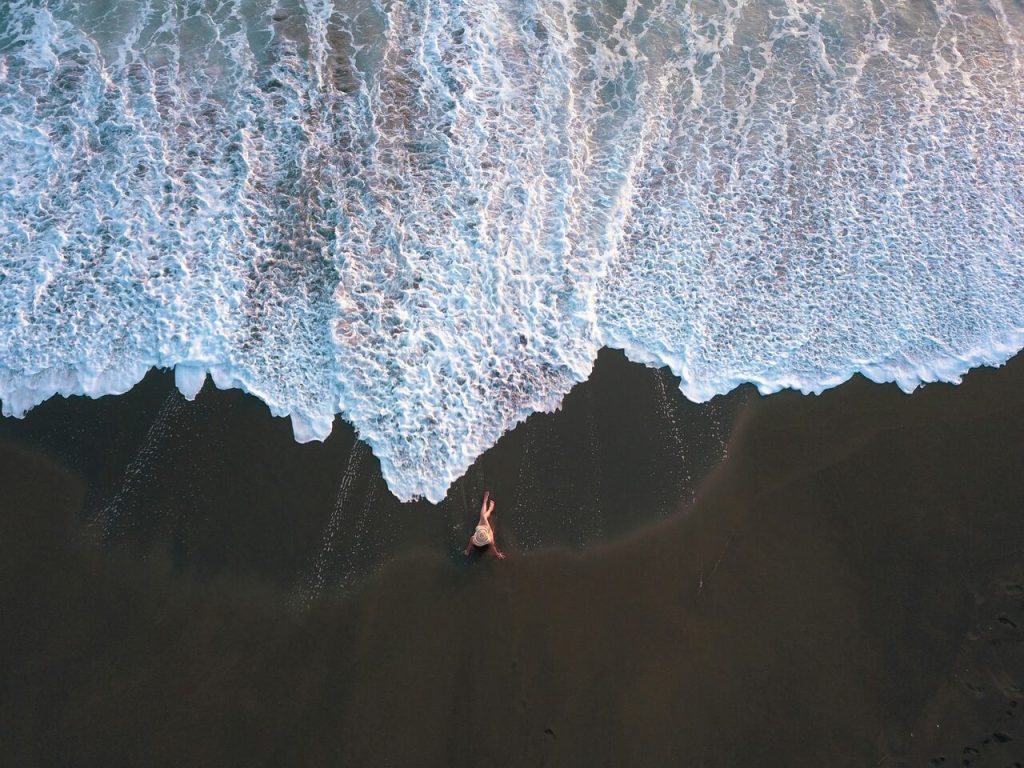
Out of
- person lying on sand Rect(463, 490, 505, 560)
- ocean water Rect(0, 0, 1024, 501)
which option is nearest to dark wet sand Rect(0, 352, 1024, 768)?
person lying on sand Rect(463, 490, 505, 560)

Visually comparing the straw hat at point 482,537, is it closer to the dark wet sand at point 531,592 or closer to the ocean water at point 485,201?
the dark wet sand at point 531,592

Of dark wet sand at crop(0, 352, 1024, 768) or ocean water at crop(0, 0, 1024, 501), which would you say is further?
ocean water at crop(0, 0, 1024, 501)

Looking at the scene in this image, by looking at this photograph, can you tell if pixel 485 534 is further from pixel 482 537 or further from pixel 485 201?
pixel 485 201

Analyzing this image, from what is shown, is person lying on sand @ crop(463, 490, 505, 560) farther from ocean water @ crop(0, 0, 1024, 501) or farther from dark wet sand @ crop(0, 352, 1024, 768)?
ocean water @ crop(0, 0, 1024, 501)

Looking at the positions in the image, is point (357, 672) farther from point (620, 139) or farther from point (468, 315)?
point (620, 139)

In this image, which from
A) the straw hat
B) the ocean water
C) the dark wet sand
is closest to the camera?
the dark wet sand

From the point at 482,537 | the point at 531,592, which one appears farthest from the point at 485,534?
the point at 531,592
